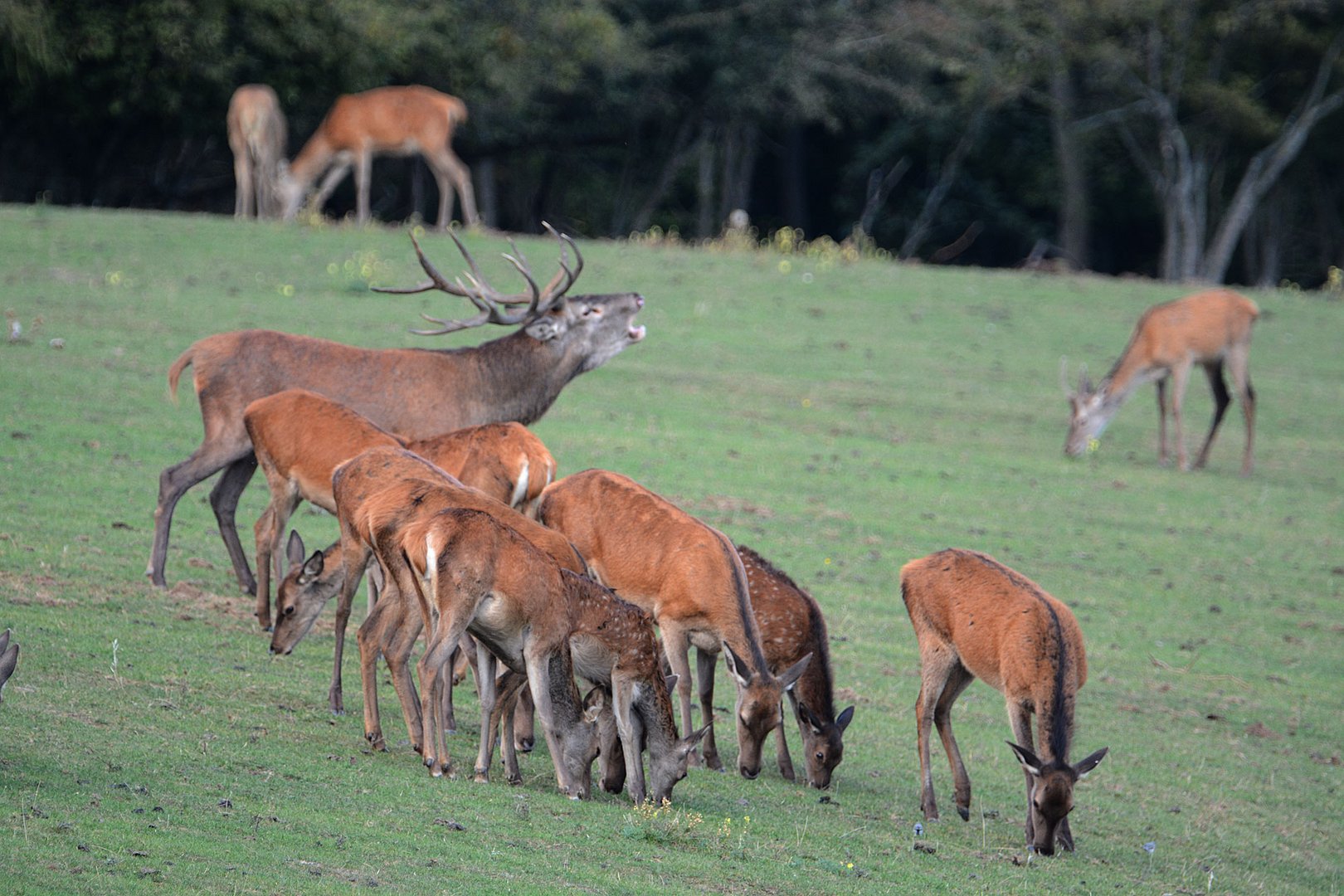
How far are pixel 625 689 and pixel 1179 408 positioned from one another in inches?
495

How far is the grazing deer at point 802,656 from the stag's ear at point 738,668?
0.40 meters

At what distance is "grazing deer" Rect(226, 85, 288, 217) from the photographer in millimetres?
24359

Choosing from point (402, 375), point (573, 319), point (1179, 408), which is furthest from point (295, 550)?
point (1179, 408)

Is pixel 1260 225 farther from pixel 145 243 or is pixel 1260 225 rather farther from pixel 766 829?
pixel 766 829

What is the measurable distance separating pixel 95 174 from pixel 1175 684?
2502 centimetres

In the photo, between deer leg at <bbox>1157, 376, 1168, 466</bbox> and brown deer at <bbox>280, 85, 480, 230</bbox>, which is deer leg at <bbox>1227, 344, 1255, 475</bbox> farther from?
brown deer at <bbox>280, 85, 480, 230</bbox>

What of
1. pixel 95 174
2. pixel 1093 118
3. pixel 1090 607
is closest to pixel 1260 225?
pixel 1093 118

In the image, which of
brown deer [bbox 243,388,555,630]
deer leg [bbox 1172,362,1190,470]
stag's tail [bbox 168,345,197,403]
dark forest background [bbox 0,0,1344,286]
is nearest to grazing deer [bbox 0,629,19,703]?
brown deer [bbox 243,388,555,630]

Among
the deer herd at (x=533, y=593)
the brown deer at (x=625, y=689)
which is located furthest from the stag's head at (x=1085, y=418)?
the brown deer at (x=625, y=689)

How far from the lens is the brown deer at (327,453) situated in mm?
9023

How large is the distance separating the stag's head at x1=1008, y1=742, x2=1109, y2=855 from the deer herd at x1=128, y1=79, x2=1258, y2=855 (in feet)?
0.04

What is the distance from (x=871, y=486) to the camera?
50.0 ft

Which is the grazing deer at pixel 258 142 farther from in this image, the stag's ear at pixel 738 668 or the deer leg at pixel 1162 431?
the stag's ear at pixel 738 668

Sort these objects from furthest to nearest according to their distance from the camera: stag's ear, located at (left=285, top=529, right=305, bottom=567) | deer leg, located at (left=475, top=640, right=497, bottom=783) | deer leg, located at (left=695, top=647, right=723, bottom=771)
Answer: stag's ear, located at (left=285, top=529, right=305, bottom=567), deer leg, located at (left=695, top=647, right=723, bottom=771), deer leg, located at (left=475, top=640, right=497, bottom=783)
